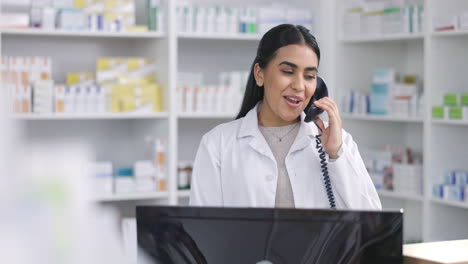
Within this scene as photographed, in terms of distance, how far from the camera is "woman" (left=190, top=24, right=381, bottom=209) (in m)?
1.98

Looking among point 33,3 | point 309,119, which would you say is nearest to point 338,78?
point 33,3

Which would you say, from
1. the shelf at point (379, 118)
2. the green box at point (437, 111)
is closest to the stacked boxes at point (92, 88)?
the shelf at point (379, 118)

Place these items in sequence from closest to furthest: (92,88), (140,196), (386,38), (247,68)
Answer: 1. (92,88)
2. (140,196)
3. (386,38)
4. (247,68)

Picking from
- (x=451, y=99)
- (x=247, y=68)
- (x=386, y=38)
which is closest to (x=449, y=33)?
(x=451, y=99)

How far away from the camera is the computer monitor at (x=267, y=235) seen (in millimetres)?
1062

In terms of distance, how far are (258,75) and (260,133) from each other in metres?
0.23

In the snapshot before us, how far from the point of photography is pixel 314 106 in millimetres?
2084

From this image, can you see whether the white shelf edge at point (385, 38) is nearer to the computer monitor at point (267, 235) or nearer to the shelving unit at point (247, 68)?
the shelving unit at point (247, 68)

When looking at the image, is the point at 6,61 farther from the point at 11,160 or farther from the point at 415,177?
the point at 11,160

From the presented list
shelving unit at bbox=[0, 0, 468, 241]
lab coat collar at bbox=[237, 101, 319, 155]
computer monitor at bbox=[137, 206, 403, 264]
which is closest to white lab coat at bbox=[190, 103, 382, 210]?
lab coat collar at bbox=[237, 101, 319, 155]

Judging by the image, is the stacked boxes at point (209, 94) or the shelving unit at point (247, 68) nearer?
the shelving unit at point (247, 68)

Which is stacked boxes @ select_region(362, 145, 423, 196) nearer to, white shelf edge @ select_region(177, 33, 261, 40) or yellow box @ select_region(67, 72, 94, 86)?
white shelf edge @ select_region(177, 33, 261, 40)

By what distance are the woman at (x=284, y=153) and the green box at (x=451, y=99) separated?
2.10 meters

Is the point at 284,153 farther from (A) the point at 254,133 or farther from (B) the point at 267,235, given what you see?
(B) the point at 267,235
